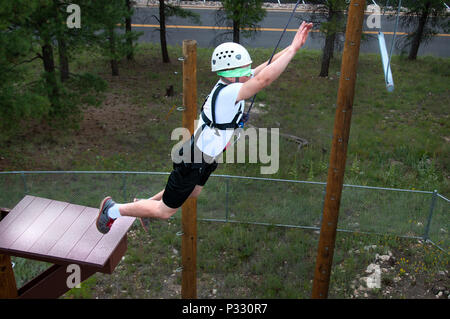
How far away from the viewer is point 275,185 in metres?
11.5

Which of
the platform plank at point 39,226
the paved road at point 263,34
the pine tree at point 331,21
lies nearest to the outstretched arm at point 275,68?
the platform plank at point 39,226

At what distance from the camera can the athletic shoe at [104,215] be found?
18.8ft

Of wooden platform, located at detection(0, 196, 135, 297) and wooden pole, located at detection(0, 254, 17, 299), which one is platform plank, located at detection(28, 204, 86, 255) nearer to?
wooden platform, located at detection(0, 196, 135, 297)

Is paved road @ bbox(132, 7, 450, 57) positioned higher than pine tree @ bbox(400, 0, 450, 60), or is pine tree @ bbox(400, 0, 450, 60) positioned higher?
pine tree @ bbox(400, 0, 450, 60)

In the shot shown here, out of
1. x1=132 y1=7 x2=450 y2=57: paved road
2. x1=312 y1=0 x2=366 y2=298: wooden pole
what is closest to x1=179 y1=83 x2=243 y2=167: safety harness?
x1=312 y1=0 x2=366 y2=298: wooden pole

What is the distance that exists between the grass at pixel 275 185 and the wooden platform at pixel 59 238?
2091 mm

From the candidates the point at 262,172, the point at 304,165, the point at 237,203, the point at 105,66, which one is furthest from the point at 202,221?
the point at 105,66

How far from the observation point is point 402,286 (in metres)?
8.69

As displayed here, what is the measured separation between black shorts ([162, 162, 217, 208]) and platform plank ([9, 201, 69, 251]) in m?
2.48

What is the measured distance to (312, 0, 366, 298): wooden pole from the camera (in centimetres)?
548

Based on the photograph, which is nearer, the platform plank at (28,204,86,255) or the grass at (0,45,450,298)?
the platform plank at (28,204,86,255)

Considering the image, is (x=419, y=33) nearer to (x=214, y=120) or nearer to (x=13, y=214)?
(x=214, y=120)

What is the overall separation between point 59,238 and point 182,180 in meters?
2.63

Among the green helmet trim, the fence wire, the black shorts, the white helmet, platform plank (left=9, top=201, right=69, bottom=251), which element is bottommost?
the fence wire
